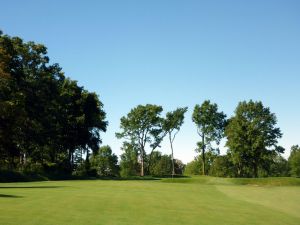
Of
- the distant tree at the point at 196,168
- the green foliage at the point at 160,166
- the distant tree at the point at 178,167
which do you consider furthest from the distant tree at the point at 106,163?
the distant tree at the point at 196,168

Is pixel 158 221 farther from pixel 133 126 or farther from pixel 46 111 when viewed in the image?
pixel 133 126

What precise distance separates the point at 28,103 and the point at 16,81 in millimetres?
4080

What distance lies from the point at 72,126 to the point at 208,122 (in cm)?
3305

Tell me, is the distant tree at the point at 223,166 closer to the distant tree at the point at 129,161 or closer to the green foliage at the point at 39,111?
the distant tree at the point at 129,161

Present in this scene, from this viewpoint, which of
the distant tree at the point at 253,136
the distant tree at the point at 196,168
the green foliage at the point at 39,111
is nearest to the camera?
the green foliage at the point at 39,111

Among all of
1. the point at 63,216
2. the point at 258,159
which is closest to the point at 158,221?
the point at 63,216

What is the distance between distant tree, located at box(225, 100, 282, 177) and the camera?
82500 millimetres

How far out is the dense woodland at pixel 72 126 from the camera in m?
49.2

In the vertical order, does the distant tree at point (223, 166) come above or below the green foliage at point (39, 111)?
below

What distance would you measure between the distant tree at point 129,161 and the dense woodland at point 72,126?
1.23ft

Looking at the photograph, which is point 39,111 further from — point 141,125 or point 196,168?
point 196,168

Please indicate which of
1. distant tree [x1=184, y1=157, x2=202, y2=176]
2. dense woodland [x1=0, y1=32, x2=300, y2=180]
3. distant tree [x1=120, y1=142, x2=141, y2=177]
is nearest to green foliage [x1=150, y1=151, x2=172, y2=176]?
distant tree [x1=184, y1=157, x2=202, y2=176]

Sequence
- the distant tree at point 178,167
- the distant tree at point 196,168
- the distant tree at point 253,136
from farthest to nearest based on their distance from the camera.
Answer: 1. the distant tree at point 178,167
2. the distant tree at point 196,168
3. the distant tree at point 253,136

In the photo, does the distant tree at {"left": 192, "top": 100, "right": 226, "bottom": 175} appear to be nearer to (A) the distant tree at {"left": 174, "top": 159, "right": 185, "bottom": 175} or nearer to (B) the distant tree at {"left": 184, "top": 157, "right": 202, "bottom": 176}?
(B) the distant tree at {"left": 184, "top": 157, "right": 202, "bottom": 176}
